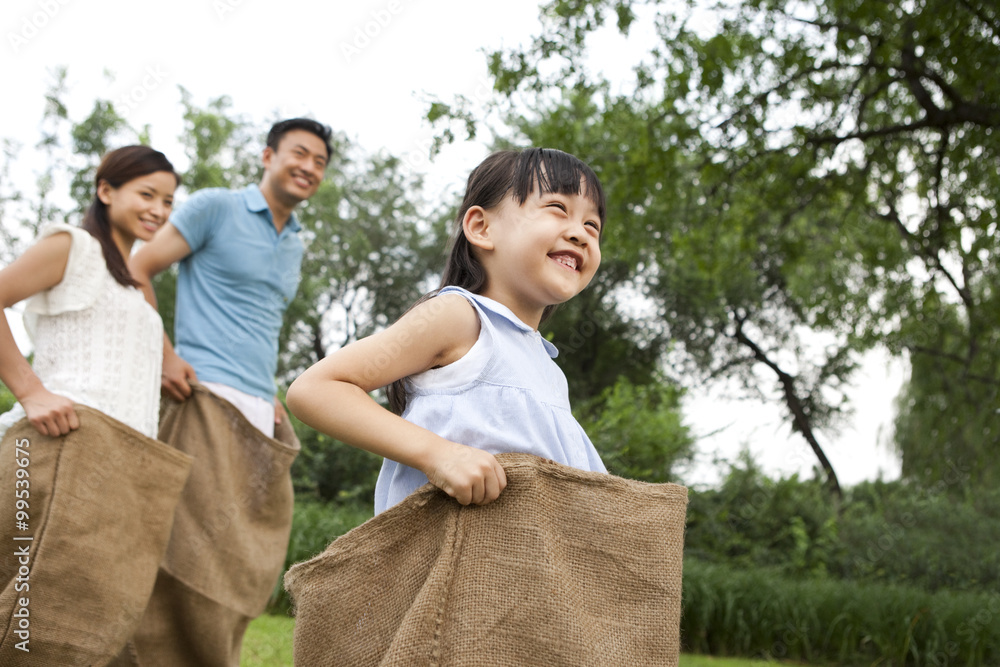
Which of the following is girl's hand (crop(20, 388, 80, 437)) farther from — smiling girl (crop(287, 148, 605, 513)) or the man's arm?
smiling girl (crop(287, 148, 605, 513))

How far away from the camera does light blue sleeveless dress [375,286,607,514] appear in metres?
1.60

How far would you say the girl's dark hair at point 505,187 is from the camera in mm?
1840

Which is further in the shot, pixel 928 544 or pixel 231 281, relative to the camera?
pixel 928 544

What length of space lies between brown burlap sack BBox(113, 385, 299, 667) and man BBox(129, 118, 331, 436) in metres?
0.11

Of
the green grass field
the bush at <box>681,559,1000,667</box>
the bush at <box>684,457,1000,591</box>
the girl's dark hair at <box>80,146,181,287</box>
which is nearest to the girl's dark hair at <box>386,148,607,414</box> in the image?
the girl's dark hair at <box>80,146,181,287</box>

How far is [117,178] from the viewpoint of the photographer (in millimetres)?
2918

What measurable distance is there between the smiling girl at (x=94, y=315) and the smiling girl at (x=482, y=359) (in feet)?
3.94

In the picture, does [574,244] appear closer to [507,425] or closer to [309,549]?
[507,425]

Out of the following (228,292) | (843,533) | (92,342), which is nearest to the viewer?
(92,342)

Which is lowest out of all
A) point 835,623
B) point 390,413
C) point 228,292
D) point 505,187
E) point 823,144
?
point 835,623

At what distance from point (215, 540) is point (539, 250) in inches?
79.2

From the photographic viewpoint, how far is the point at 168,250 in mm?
3164

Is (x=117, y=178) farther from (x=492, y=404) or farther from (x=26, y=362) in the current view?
(x=492, y=404)

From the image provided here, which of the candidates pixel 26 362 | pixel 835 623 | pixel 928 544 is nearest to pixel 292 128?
pixel 26 362
